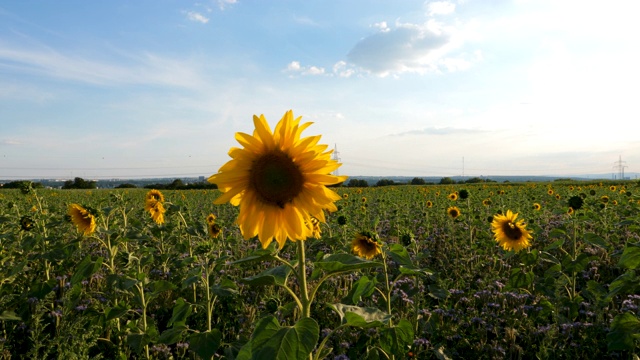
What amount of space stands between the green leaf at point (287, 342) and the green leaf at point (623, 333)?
8.14 feet

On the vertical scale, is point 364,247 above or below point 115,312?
above

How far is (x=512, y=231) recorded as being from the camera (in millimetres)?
5770

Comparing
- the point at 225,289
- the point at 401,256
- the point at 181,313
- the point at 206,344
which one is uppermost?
Result: the point at 401,256

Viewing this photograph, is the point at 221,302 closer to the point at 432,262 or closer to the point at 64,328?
the point at 64,328

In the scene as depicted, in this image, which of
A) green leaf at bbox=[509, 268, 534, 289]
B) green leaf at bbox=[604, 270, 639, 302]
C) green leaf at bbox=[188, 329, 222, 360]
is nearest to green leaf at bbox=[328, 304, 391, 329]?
green leaf at bbox=[188, 329, 222, 360]

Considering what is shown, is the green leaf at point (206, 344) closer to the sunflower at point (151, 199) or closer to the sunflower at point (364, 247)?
the sunflower at point (364, 247)

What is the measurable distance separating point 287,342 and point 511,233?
5164mm

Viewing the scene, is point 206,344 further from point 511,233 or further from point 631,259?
point 511,233

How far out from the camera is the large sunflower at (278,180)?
6.40ft

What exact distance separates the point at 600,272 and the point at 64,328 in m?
7.40

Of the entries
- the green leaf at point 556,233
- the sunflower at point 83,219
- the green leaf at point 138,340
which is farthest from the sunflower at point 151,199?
the green leaf at point 556,233

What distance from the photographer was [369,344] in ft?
11.1

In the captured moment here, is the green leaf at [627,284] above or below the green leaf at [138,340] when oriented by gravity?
above

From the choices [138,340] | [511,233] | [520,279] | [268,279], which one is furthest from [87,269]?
[511,233]
